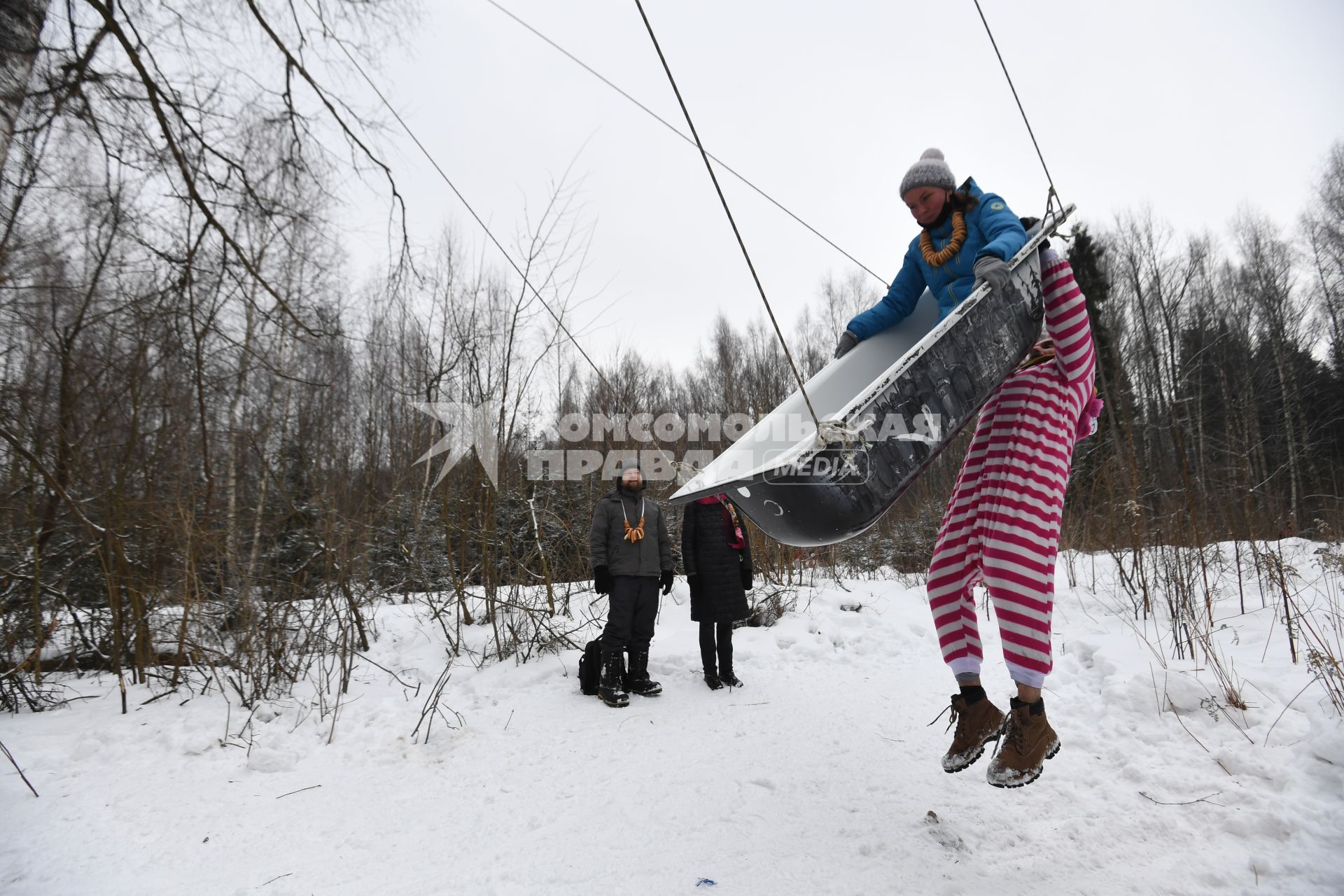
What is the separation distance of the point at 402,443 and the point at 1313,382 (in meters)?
27.2

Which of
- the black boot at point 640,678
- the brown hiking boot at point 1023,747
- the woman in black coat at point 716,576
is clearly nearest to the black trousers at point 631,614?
the black boot at point 640,678

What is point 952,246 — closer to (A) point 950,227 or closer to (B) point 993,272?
(A) point 950,227

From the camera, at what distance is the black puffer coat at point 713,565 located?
4461 mm

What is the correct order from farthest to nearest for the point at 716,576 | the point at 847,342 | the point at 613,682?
1. the point at 716,576
2. the point at 613,682
3. the point at 847,342

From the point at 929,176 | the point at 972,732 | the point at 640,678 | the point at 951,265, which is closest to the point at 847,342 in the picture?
the point at 951,265

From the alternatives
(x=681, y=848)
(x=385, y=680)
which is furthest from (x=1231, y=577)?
(x=385, y=680)

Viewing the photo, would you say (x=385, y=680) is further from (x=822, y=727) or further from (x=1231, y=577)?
(x=1231, y=577)

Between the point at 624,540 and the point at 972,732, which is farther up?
the point at 624,540

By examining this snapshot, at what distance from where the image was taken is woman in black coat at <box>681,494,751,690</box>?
443 centimetres

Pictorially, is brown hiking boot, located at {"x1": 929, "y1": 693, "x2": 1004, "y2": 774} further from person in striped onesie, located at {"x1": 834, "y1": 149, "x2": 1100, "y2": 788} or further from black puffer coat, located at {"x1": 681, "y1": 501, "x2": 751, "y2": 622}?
black puffer coat, located at {"x1": 681, "y1": 501, "x2": 751, "y2": 622}

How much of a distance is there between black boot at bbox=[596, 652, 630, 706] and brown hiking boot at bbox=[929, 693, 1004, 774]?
2.62 m

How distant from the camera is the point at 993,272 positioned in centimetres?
184

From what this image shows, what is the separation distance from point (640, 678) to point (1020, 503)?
3267 millimetres

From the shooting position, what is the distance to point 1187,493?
14.0 feet
